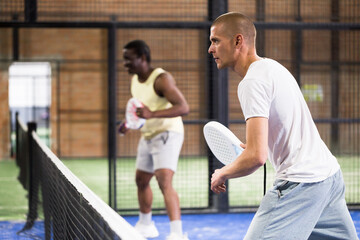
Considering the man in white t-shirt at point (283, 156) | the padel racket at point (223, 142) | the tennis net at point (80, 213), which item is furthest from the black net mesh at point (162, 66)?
the man in white t-shirt at point (283, 156)

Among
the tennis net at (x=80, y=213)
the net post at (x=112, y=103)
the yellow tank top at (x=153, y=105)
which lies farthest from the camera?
the net post at (x=112, y=103)

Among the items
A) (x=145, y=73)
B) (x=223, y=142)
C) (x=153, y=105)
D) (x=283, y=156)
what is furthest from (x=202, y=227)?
(x=283, y=156)

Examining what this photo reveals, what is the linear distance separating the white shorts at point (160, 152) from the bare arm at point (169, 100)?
30 centimetres

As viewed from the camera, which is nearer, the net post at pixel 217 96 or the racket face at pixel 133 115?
the racket face at pixel 133 115

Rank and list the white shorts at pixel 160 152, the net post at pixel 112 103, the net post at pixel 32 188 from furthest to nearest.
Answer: the net post at pixel 112 103
the net post at pixel 32 188
the white shorts at pixel 160 152

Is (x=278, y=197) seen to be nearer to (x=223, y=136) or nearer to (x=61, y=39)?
(x=223, y=136)

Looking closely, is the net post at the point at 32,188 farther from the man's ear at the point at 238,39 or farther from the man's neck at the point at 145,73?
the man's ear at the point at 238,39

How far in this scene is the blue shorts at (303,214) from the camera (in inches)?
108

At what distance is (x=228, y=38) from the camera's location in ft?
9.39

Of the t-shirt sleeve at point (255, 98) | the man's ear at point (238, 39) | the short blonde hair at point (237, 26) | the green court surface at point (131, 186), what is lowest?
the green court surface at point (131, 186)

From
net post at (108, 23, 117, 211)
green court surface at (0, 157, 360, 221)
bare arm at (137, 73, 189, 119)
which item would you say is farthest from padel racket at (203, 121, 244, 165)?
green court surface at (0, 157, 360, 221)

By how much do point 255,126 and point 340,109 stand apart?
12.9 metres

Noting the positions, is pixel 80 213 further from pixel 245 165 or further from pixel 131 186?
pixel 131 186

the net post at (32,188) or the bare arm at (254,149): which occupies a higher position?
the bare arm at (254,149)
